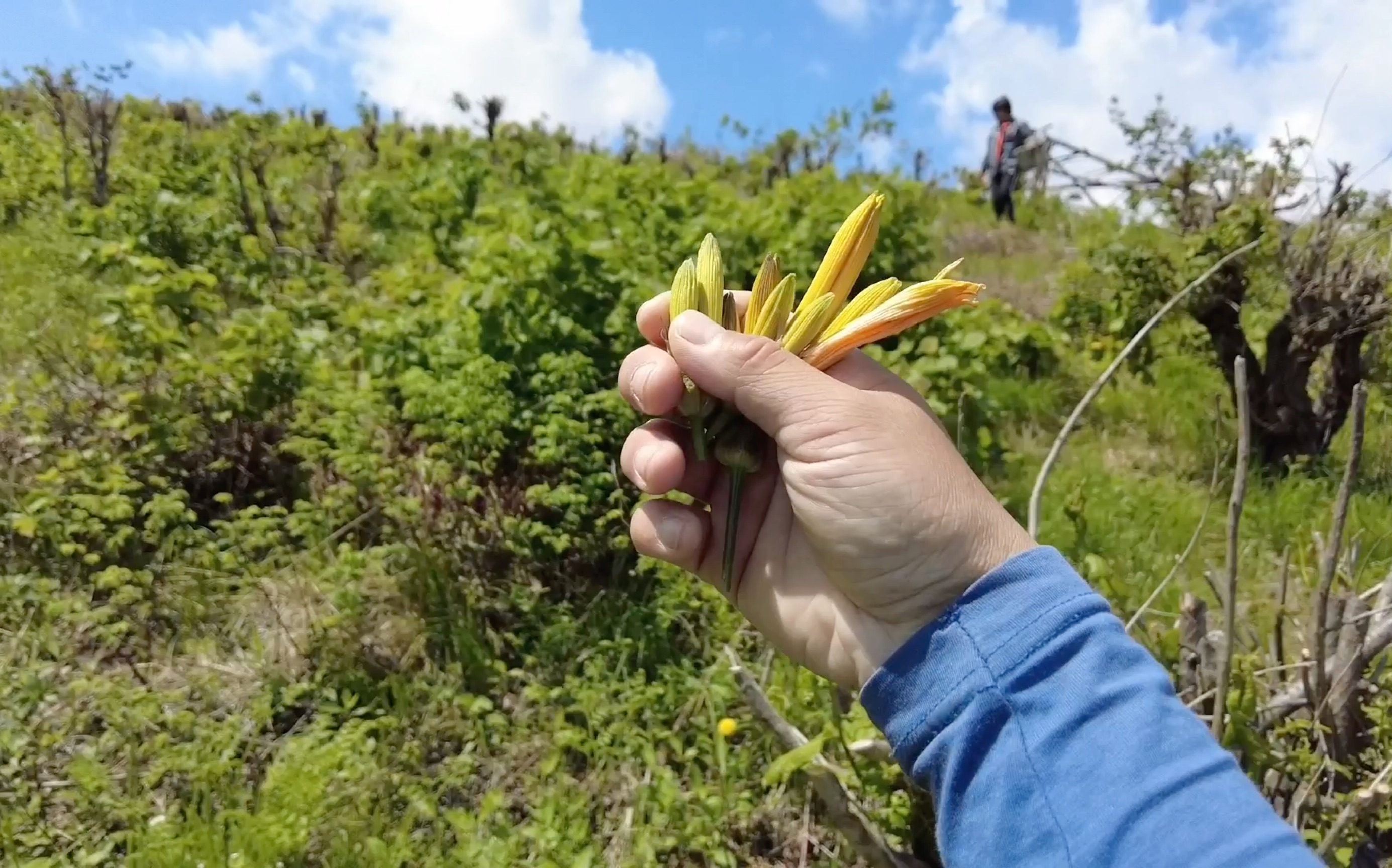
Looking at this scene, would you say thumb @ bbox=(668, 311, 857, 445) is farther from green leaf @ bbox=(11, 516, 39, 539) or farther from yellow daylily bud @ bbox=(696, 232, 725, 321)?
green leaf @ bbox=(11, 516, 39, 539)

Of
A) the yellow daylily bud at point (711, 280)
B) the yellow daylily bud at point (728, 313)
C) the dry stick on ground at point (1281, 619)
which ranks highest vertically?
the yellow daylily bud at point (711, 280)

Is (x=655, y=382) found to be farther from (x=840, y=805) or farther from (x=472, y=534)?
(x=472, y=534)

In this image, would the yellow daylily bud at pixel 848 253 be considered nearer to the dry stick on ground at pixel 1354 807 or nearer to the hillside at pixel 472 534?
the hillside at pixel 472 534

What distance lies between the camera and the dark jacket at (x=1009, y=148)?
9312 mm

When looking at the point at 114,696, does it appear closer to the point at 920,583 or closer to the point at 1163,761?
the point at 920,583

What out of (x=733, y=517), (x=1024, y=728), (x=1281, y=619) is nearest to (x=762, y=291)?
(x=733, y=517)

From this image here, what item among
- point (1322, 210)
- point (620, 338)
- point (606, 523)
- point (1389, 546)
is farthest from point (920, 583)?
point (1322, 210)

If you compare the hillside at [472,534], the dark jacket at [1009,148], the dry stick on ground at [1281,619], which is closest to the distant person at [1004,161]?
the dark jacket at [1009,148]

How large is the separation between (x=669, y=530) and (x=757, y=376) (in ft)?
1.55

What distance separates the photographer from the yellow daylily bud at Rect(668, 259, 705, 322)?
1552 mm

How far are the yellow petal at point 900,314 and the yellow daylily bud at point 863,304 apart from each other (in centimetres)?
1

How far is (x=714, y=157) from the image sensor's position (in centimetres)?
1256

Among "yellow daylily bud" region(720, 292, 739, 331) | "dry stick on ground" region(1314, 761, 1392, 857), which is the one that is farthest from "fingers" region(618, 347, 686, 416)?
"dry stick on ground" region(1314, 761, 1392, 857)

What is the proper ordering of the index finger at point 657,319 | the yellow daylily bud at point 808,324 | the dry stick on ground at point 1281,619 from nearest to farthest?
the yellow daylily bud at point 808,324 → the index finger at point 657,319 → the dry stick on ground at point 1281,619
